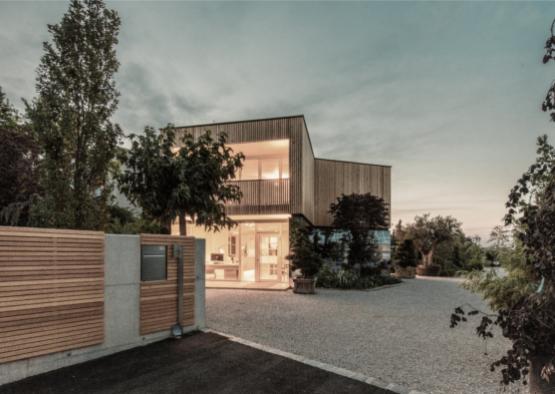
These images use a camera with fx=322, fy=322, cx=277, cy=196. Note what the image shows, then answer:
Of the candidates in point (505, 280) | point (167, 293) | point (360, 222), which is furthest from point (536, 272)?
point (360, 222)

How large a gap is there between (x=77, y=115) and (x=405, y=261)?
1974 centimetres

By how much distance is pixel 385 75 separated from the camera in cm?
1253

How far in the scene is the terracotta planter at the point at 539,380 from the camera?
3.16 m

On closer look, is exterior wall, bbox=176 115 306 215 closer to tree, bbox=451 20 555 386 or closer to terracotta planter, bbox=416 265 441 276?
tree, bbox=451 20 555 386

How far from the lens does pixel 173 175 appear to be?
7.24 m

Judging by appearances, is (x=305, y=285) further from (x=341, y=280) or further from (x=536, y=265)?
(x=536, y=265)

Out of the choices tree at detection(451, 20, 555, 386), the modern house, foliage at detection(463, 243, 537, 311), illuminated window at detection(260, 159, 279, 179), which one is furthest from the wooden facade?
tree at detection(451, 20, 555, 386)

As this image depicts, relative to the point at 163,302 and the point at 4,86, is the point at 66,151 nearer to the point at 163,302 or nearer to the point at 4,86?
the point at 163,302

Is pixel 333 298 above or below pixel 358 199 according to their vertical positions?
below

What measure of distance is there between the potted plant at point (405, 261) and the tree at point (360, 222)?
652 centimetres

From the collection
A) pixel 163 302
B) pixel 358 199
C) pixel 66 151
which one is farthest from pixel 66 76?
pixel 358 199

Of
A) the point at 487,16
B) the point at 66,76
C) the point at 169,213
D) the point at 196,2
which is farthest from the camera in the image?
the point at 196,2

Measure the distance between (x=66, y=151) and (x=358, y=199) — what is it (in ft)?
38.2

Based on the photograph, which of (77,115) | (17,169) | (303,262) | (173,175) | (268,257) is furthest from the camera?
(268,257)
